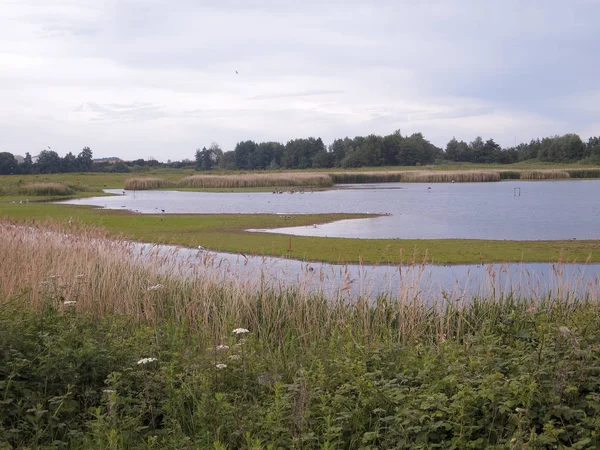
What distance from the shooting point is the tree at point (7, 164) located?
13162cm

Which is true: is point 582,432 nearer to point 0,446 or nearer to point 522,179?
point 0,446

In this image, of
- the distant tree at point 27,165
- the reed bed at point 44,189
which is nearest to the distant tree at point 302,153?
the distant tree at point 27,165

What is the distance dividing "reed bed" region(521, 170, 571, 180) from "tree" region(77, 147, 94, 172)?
103 m

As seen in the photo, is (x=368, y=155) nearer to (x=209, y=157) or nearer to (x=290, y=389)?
(x=209, y=157)

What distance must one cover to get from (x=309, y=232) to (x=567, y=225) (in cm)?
1285

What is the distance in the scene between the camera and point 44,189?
62656 mm

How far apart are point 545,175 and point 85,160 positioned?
106702 millimetres

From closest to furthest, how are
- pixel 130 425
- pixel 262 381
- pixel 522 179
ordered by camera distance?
pixel 130 425, pixel 262 381, pixel 522 179

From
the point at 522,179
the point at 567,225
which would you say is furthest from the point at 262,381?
Result: the point at 522,179

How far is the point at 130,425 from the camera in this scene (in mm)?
5371

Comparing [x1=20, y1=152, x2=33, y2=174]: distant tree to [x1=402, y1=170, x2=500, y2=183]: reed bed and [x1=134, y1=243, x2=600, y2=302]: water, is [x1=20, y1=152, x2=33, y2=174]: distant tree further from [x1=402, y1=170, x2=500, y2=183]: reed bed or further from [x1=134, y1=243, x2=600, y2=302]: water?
[x1=134, y1=243, x2=600, y2=302]: water

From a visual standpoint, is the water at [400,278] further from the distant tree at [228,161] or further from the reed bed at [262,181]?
the distant tree at [228,161]

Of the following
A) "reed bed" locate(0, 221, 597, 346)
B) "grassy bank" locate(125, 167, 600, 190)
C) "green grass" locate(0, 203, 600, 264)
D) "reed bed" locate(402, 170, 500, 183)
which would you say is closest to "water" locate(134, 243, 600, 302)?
"reed bed" locate(0, 221, 597, 346)

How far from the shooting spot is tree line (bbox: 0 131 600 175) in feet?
437
